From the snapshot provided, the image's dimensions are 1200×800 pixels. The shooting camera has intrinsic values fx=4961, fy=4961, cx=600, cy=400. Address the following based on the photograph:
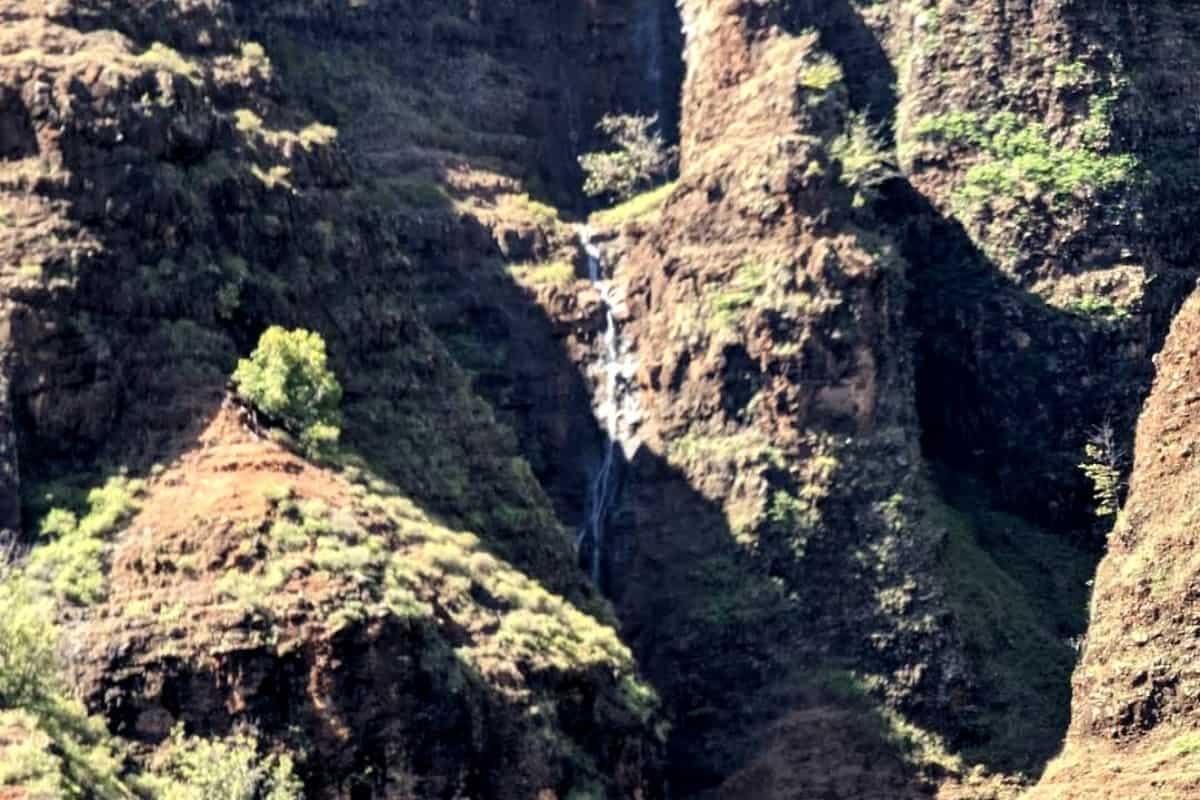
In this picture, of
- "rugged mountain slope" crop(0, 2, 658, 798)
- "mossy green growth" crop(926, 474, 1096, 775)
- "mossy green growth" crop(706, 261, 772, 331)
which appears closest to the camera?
"rugged mountain slope" crop(0, 2, 658, 798)

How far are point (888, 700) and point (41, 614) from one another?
23698mm

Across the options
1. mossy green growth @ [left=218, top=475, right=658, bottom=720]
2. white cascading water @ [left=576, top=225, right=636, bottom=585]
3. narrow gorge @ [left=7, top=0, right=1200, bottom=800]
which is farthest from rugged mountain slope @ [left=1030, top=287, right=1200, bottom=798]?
white cascading water @ [left=576, top=225, right=636, bottom=585]

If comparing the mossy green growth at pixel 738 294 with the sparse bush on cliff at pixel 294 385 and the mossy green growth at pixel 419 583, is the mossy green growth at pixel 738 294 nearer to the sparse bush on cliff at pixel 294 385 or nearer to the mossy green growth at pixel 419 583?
the mossy green growth at pixel 419 583

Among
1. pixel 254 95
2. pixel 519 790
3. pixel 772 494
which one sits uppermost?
pixel 254 95

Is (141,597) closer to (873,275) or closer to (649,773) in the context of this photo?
(649,773)

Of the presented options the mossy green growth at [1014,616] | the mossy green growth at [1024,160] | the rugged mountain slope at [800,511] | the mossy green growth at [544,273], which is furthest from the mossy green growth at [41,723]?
the mossy green growth at [1024,160]

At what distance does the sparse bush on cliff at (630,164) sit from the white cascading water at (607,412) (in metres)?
4.71

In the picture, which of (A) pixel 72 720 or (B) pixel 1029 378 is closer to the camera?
(A) pixel 72 720

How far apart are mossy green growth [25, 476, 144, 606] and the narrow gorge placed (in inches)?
4.8

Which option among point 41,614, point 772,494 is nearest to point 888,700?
point 772,494

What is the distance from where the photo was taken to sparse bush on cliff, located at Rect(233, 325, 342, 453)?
125m

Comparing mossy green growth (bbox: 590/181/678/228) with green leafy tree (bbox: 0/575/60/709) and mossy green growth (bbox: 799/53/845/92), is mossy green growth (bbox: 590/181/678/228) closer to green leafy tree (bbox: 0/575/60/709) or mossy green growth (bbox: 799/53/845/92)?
mossy green growth (bbox: 799/53/845/92)

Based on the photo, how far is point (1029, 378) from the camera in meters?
137

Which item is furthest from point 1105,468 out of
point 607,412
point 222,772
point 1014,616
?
point 222,772
